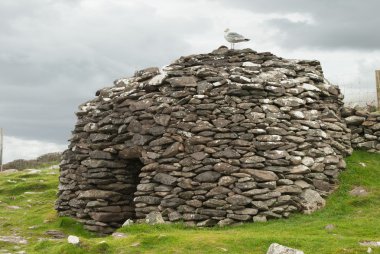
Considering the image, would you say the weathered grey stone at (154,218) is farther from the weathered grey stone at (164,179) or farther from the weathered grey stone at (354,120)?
the weathered grey stone at (354,120)

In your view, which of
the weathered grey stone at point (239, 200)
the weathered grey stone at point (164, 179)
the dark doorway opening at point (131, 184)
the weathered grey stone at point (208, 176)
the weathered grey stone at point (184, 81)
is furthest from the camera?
the dark doorway opening at point (131, 184)

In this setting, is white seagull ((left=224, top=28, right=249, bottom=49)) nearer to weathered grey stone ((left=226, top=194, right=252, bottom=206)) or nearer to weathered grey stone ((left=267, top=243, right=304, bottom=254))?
weathered grey stone ((left=226, top=194, right=252, bottom=206))

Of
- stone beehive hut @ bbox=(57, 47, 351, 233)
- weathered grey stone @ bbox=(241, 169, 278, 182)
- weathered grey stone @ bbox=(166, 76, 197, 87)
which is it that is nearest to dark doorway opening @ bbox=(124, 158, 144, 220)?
stone beehive hut @ bbox=(57, 47, 351, 233)

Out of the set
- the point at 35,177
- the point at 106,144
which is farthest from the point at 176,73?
the point at 35,177

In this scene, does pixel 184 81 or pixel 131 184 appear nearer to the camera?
pixel 184 81

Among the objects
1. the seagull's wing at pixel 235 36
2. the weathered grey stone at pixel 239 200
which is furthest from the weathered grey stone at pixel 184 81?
the weathered grey stone at pixel 239 200

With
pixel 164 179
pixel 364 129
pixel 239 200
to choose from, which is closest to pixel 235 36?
pixel 164 179

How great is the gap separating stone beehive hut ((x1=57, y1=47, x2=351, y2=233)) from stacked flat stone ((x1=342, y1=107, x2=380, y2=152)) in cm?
63

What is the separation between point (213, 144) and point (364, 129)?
5.56m

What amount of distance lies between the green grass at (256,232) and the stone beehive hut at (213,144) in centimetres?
46

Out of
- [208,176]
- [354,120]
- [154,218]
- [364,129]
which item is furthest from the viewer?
[364,129]

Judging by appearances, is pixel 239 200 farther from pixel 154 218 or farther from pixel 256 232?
pixel 154 218

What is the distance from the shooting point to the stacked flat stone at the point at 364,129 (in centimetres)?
1648

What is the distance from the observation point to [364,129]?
54.6ft
